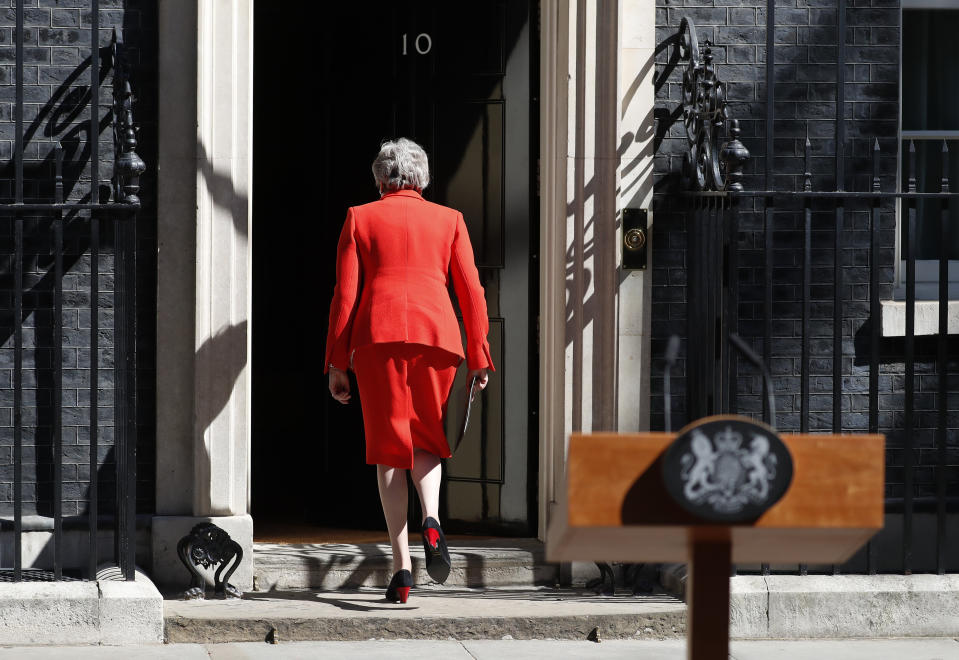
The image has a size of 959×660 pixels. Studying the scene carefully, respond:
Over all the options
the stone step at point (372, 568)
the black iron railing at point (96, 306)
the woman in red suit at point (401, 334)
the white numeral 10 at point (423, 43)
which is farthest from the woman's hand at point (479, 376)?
the white numeral 10 at point (423, 43)

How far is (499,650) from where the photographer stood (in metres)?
5.54

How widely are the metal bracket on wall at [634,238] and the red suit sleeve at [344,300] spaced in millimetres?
1272

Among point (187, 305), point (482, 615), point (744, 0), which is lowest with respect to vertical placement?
point (482, 615)

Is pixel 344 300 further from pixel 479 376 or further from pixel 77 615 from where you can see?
pixel 77 615

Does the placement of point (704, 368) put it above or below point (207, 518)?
above

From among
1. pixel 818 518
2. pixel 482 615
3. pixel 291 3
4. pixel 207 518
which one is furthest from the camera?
pixel 291 3

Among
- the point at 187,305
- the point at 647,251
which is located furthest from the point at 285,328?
the point at 647,251

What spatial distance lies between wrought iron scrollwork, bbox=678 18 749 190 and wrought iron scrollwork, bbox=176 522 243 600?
8.50ft

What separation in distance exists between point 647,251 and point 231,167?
191 cm

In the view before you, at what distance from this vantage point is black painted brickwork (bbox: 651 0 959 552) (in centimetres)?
648

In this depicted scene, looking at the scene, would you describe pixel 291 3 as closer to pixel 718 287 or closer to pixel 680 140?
Answer: pixel 680 140

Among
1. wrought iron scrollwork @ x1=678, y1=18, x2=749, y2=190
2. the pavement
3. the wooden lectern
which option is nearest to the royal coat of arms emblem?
the wooden lectern

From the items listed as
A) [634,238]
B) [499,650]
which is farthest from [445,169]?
[499,650]

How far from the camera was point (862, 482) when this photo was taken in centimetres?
273
